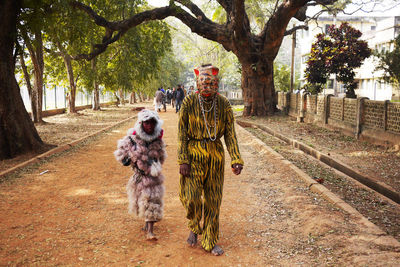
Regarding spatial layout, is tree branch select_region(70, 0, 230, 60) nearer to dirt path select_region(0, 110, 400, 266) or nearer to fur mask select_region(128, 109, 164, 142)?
dirt path select_region(0, 110, 400, 266)

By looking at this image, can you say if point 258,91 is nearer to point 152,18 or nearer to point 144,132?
point 152,18

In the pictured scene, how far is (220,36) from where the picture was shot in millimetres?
16641

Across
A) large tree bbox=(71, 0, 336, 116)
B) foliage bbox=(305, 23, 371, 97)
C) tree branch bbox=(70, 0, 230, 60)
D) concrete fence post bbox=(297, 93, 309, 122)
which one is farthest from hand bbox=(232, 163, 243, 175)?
foliage bbox=(305, 23, 371, 97)

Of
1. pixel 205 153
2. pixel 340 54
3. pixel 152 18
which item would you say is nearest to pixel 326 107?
pixel 340 54

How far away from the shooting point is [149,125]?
4164 millimetres

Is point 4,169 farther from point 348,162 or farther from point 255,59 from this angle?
point 255,59

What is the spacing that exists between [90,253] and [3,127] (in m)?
6.11

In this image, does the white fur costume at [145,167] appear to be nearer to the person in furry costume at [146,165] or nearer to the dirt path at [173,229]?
the person in furry costume at [146,165]

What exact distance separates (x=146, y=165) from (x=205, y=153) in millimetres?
827

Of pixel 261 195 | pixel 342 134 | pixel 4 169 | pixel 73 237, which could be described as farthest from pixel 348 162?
pixel 4 169

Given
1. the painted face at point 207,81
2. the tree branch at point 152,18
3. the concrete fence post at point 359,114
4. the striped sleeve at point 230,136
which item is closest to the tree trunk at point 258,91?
the tree branch at point 152,18

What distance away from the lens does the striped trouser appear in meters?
3.74

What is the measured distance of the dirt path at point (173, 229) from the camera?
370 centimetres

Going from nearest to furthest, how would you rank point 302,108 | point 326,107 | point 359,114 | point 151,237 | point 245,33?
point 151,237, point 359,114, point 326,107, point 245,33, point 302,108
